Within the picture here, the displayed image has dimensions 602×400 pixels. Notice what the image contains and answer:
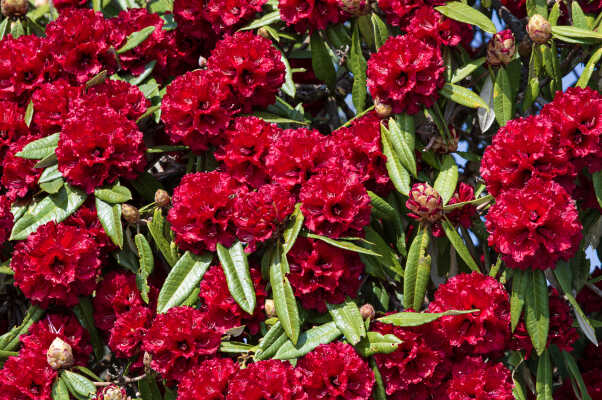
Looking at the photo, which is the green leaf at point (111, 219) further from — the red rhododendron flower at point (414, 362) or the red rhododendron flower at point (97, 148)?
the red rhododendron flower at point (414, 362)

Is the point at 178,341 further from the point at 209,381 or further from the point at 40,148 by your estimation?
the point at 40,148

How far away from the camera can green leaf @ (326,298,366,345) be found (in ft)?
6.29

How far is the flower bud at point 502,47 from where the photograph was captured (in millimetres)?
2254

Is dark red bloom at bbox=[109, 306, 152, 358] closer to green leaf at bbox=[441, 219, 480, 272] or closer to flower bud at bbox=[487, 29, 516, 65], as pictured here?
green leaf at bbox=[441, 219, 480, 272]

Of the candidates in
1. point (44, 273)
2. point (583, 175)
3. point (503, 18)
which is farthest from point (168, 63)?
point (583, 175)

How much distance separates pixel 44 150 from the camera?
86.2 inches

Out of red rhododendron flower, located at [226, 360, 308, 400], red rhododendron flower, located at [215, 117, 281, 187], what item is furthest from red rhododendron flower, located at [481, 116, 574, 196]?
red rhododendron flower, located at [226, 360, 308, 400]

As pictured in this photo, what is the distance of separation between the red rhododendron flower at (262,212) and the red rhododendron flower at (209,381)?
0.96ft

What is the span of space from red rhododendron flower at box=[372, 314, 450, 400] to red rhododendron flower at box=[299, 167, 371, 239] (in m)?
0.27

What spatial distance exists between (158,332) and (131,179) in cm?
48

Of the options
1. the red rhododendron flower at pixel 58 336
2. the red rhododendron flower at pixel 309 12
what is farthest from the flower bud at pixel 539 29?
the red rhododendron flower at pixel 58 336

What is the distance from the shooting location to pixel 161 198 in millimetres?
2117

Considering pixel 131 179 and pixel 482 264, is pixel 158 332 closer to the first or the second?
pixel 131 179

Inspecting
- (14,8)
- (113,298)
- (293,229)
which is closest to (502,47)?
(293,229)
